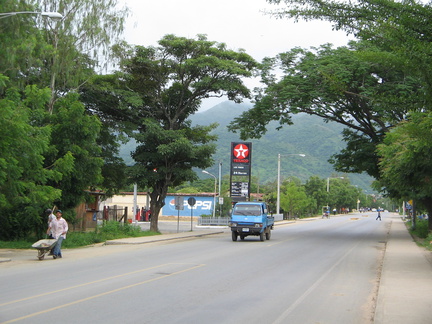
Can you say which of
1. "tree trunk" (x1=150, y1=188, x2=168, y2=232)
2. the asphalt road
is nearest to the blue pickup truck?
"tree trunk" (x1=150, y1=188, x2=168, y2=232)

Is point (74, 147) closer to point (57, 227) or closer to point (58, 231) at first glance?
point (57, 227)

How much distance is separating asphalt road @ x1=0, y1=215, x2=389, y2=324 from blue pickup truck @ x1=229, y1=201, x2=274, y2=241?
867 cm

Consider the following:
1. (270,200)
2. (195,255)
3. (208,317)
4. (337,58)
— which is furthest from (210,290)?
(270,200)

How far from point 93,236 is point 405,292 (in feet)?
62.4

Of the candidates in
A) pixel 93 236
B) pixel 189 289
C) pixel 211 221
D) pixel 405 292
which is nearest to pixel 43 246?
pixel 189 289

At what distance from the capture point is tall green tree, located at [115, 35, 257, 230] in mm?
33750

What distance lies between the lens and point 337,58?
3142 centimetres

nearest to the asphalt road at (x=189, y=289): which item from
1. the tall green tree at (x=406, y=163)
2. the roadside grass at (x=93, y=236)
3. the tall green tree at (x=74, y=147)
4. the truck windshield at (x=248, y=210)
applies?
the roadside grass at (x=93, y=236)

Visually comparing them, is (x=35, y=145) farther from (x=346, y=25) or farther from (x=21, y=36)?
(x=346, y=25)

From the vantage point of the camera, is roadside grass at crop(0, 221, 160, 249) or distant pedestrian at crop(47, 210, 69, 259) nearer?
distant pedestrian at crop(47, 210, 69, 259)

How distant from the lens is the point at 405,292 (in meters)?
11.9

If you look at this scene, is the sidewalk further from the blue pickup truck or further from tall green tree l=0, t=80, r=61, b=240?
tall green tree l=0, t=80, r=61, b=240

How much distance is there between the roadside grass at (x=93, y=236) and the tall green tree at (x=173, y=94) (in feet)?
Answer: 12.8

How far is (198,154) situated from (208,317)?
26.1 metres
